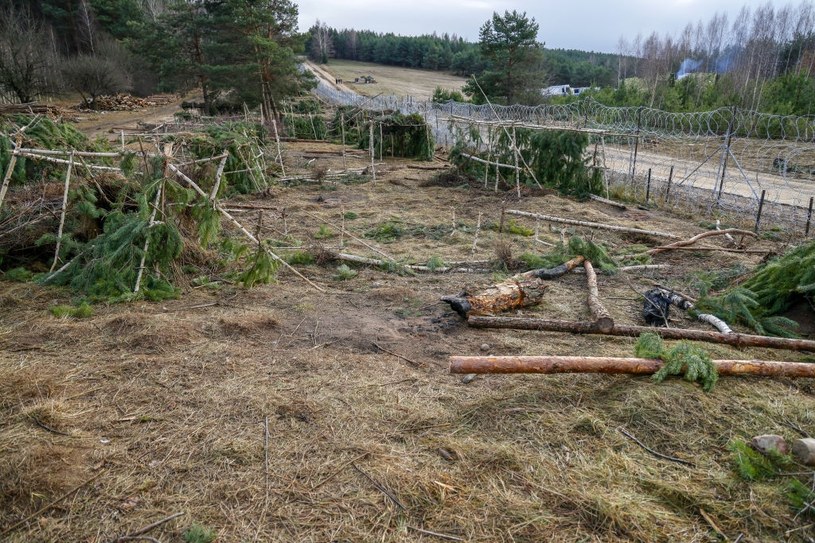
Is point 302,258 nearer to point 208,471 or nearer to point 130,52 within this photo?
point 208,471

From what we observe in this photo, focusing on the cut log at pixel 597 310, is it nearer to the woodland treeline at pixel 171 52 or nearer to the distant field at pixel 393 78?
the woodland treeline at pixel 171 52

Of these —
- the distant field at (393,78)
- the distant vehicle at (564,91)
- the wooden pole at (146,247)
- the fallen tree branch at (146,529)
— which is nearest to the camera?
the fallen tree branch at (146,529)

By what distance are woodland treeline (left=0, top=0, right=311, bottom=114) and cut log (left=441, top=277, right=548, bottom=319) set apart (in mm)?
20122

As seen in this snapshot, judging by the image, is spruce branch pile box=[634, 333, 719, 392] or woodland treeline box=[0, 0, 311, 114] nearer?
spruce branch pile box=[634, 333, 719, 392]

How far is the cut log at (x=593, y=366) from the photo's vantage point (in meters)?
3.68

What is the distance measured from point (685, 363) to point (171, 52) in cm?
3128

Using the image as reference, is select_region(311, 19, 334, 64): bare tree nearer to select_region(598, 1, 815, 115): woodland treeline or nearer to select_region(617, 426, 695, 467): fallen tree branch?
select_region(598, 1, 815, 115): woodland treeline

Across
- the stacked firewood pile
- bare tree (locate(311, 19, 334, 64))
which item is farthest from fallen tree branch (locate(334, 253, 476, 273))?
bare tree (locate(311, 19, 334, 64))

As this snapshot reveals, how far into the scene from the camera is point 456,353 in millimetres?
4578

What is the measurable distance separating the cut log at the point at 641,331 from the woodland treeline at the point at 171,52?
20.7 m

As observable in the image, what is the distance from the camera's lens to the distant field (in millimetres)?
49969

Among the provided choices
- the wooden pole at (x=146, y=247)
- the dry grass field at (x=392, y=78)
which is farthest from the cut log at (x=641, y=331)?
the dry grass field at (x=392, y=78)

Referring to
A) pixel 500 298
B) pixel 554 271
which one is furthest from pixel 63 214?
pixel 554 271

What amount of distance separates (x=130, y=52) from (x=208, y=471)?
39.7 meters
